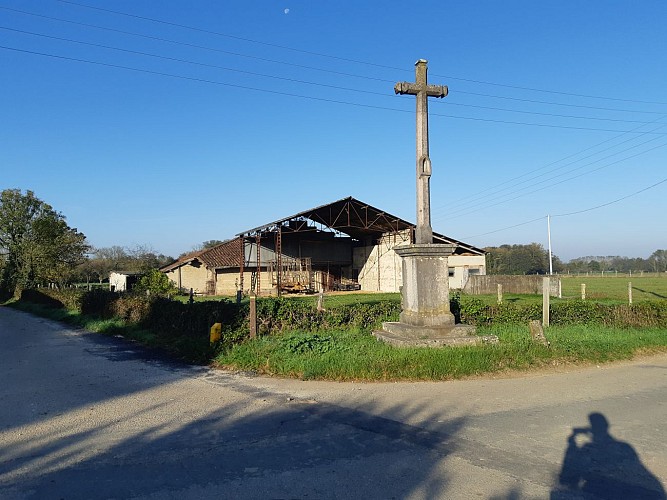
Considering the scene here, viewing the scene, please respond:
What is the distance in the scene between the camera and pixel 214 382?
8.50m

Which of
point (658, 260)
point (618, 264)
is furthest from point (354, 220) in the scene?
point (618, 264)

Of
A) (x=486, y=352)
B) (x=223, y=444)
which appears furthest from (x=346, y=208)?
(x=223, y=444)

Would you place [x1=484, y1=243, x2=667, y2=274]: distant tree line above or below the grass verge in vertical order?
above

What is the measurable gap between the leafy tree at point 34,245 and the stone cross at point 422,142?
3454cm

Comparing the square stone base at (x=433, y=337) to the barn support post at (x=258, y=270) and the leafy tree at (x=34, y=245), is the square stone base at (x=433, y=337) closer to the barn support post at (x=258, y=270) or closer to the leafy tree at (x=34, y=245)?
the barn support post at (x=258, y=270)

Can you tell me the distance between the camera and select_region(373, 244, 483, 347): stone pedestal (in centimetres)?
1001

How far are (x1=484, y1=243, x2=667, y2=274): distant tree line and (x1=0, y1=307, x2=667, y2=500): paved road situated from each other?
77.5m

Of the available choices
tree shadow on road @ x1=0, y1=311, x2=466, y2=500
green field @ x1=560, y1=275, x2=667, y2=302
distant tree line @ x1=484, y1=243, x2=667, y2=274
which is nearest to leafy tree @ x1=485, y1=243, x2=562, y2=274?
distant tree line @ x1=484, y1=243, x2=667, y2=274

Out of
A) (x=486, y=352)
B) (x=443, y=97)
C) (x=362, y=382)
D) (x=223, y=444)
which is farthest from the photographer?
(x=443, y=97)

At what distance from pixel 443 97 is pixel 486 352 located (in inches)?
217

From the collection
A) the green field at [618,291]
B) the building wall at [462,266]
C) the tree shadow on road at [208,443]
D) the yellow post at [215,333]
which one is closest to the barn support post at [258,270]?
the building wall at [462,266]

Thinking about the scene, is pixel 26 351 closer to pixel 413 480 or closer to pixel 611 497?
pixel 413 480

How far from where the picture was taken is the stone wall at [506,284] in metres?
36.5

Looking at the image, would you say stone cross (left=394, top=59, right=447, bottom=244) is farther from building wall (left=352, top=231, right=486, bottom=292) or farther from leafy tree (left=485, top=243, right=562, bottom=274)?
leafy tree (left=485, top=243, right=562, bottom=274)
